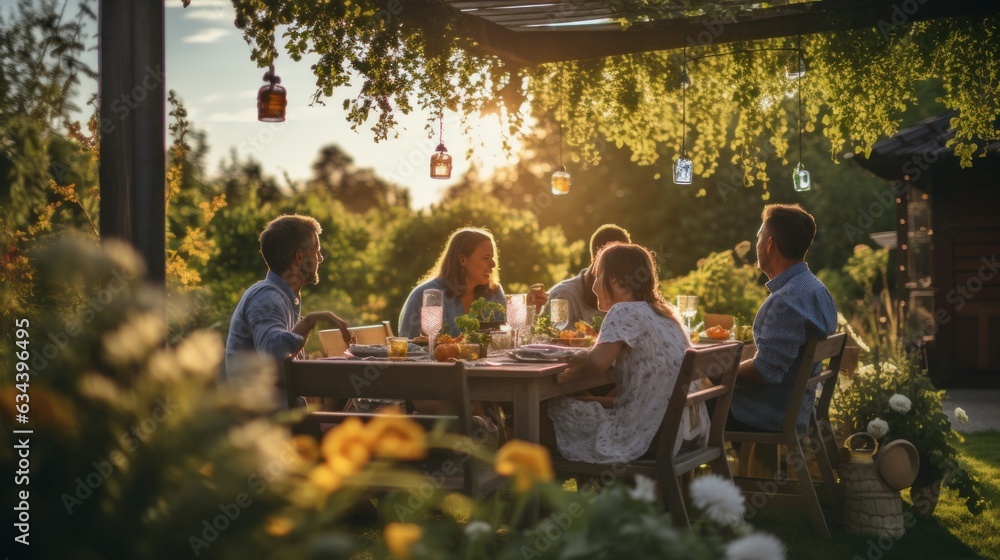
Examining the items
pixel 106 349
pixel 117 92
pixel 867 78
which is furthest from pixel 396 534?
pixel 867 78

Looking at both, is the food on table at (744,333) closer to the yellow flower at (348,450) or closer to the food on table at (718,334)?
the food on table at (718,334)

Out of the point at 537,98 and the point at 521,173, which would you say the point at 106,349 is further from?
the point at 521,173

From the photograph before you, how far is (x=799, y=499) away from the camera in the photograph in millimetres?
5148

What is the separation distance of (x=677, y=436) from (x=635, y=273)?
2.50 feet

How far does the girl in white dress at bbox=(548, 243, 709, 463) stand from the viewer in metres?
4.36

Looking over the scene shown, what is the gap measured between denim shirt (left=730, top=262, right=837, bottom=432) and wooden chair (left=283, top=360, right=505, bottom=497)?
6.27ft

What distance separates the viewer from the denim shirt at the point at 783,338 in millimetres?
5066

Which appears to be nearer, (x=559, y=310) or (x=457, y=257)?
(x=559, y=310)

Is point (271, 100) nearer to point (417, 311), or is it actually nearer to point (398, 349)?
point (398, 349)

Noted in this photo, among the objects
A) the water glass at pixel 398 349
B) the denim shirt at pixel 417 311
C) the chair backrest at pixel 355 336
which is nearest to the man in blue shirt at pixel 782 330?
the denim shirt at pixel 417 311

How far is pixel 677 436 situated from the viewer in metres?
4.36

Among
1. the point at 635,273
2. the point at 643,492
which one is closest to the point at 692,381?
the point at 635,273

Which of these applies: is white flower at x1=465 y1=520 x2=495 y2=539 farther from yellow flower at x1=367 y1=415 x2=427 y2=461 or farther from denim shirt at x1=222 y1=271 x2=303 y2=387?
denim shirt at x1=222 y1=271 x2=303 y2=387

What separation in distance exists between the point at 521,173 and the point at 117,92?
37.9 m
